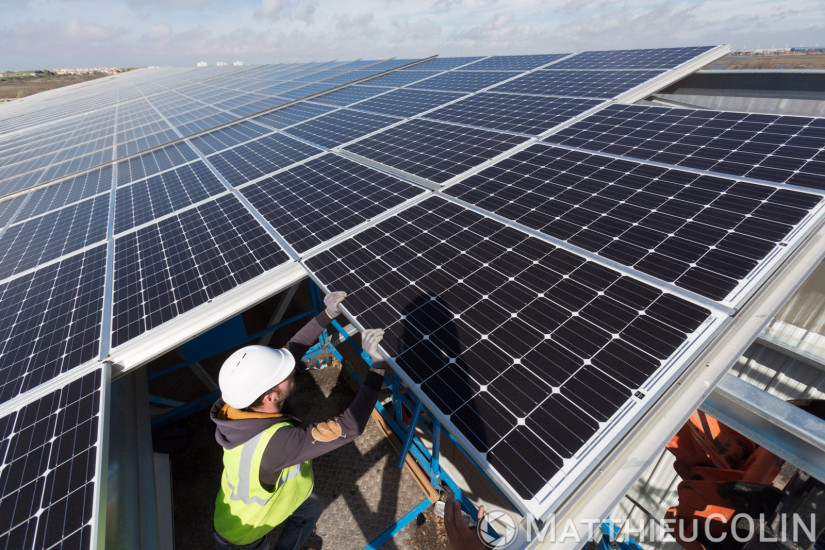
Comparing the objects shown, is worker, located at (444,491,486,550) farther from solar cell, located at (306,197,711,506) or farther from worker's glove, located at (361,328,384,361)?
worker's glove, located at (361,328,384,361)

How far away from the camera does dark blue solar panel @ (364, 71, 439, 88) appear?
18406 millimetres

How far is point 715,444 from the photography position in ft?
17.2

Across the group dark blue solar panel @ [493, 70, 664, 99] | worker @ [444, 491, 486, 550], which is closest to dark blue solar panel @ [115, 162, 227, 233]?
worker @ [444, 491, 486, 550]

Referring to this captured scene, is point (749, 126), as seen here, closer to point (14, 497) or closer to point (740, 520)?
point (740, 520)

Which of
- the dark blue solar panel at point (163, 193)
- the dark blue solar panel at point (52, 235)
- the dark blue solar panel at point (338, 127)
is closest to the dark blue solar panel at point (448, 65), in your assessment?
the dark blue solar panel at point (338, 127)

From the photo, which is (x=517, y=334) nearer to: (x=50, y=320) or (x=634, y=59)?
(x=50, y=320)

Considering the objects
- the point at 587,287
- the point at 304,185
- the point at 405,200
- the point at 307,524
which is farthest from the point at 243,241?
the point at 587,287

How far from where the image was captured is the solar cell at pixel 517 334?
2887 mm

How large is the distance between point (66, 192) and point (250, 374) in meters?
14.0

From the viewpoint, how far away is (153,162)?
12766 millimetres

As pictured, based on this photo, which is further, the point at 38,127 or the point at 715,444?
the point at 38,127

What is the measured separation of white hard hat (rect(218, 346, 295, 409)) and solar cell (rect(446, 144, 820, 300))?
3934 millimetres

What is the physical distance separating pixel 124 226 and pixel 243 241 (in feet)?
13.6

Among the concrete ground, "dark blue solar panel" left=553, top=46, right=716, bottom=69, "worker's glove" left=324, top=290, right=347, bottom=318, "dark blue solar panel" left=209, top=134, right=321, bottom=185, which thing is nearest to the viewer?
"worker's glove" left=324, top=290, right=347, bottom=318
